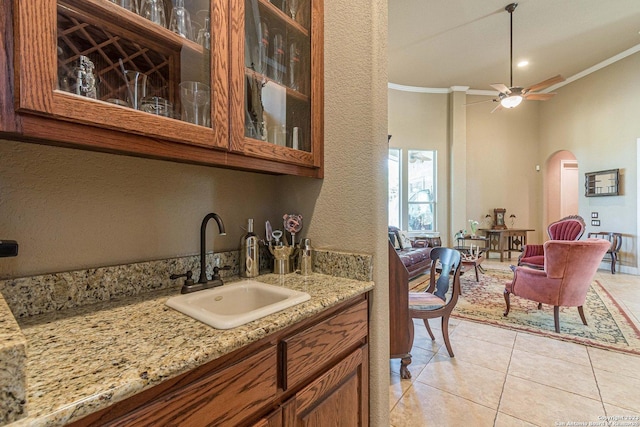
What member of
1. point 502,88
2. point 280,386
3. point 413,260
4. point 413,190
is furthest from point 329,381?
point 413,190

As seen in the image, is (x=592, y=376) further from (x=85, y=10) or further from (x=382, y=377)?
(x=85, y=10)

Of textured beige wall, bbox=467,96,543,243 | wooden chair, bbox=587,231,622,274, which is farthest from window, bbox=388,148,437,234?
wooden chair, bbox=587,231,622,274

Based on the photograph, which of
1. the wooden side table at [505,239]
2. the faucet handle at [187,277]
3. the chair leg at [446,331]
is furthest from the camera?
the wooden side table at [505,239]

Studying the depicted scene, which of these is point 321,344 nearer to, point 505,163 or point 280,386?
point 280,386

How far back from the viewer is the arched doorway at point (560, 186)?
685cm

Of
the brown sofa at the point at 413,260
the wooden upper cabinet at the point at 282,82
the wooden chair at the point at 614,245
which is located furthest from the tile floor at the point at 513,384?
the wooden chair at the point at 614,245

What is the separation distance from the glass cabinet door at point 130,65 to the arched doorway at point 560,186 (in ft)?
26.6

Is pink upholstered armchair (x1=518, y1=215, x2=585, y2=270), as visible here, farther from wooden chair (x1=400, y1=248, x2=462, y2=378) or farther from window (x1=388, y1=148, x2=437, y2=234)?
wooden chair (x1=400, y1=248, x2=462, y2=378)

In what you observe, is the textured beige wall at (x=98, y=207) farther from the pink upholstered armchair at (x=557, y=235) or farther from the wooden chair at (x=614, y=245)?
the wooden chair at (x=614, y=245)

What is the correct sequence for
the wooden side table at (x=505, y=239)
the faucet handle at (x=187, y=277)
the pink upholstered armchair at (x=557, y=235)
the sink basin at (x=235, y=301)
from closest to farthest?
1. the sink basin at (x=235, y=301)
2. the faucet handle at (x=187, y=277)
3. the pink upholstered armchair at (x=557, y=235)
4. the wooden side table at (x=505, y=239)

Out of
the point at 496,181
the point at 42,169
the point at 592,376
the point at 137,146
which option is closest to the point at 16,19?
the point at 137,146

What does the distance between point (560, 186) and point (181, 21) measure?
922 cm

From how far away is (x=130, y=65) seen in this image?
3.09 ft

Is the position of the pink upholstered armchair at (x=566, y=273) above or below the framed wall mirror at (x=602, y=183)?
below
